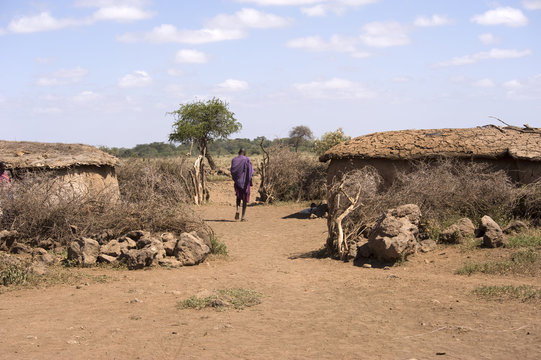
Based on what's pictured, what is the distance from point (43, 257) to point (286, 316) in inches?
162

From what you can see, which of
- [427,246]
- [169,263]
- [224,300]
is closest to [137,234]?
[169,263]

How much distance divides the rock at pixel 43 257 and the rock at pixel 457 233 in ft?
19.9

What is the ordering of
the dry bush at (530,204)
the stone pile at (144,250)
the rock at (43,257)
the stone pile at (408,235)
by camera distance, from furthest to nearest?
the dry bush at (530,204) → the stone pile at (408,235) → the stone pile at (144,250) → the rock at (43,257)

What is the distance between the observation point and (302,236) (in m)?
11.8

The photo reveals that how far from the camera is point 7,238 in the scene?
8.85m

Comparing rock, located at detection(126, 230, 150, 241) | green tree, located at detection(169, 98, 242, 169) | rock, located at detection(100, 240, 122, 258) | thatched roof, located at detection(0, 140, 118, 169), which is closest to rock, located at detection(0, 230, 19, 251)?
rock, located at detection(100, 240, 122, 258)

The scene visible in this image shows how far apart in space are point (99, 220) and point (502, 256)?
6366 mm

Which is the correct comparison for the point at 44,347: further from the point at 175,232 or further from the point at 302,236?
the point at 302,236

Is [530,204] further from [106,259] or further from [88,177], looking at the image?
[88,177]

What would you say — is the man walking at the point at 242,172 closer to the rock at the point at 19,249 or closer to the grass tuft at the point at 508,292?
the rock at the point at 19,249

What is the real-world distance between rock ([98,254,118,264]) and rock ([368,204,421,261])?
3.83 m

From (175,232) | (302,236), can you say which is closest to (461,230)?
(302,236)

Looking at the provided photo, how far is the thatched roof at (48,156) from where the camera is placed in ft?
40.8

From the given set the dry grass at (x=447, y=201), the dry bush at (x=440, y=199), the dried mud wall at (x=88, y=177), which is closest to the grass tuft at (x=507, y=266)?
the dry grass at (x=447, y=201)
